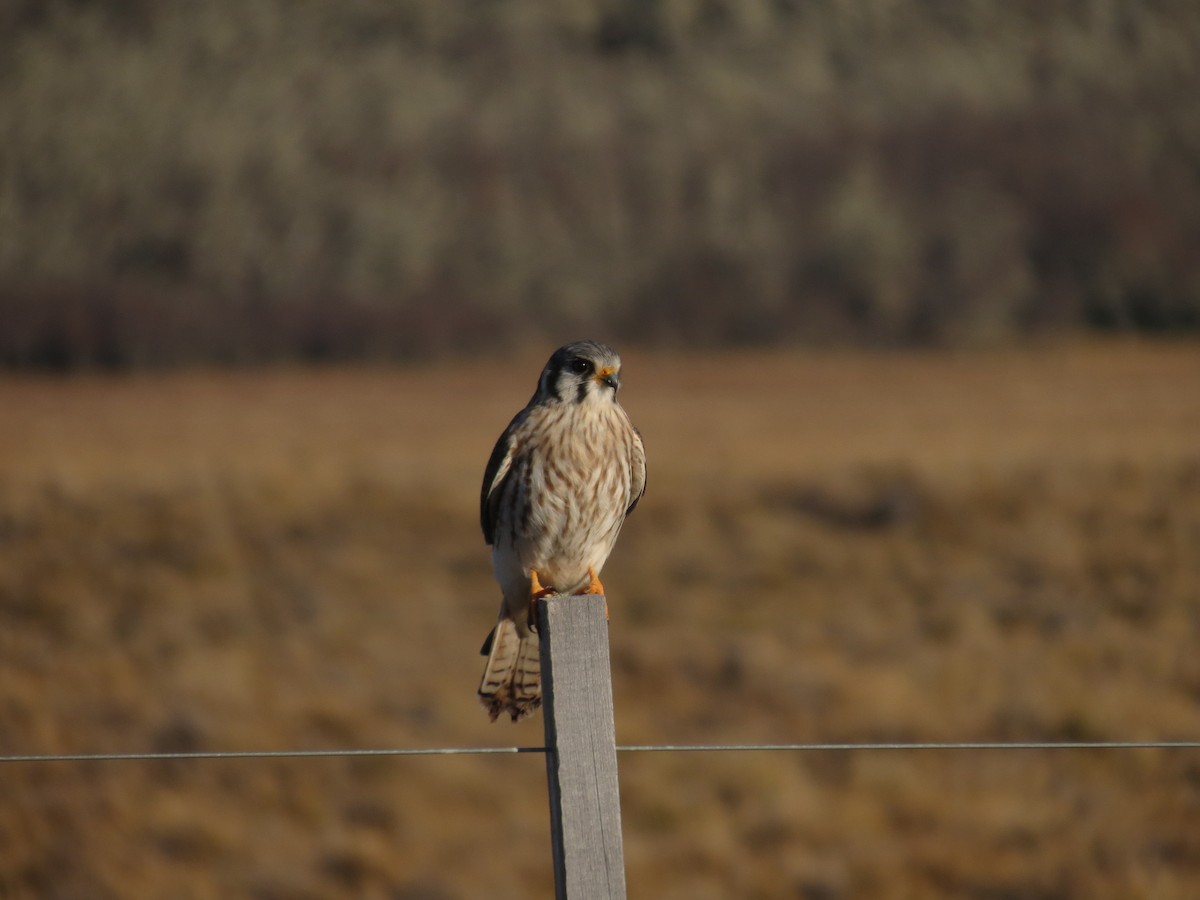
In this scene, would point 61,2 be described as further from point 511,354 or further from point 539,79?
point 511,354

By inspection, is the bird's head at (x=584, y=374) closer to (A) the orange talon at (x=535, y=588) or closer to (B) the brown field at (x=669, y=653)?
(A) the orange talon at (x=535, y=588)

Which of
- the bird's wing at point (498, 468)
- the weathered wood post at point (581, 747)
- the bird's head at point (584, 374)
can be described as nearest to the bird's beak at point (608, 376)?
the bird's head at point (584, 374)

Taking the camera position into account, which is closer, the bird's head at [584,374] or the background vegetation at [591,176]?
A: the bird's head at [584,374]

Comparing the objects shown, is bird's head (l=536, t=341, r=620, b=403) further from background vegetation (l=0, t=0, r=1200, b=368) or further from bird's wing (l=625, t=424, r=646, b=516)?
background vegetation (l=0, t=0, r=1200, b=368)

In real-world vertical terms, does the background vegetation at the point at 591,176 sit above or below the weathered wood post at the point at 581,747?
above

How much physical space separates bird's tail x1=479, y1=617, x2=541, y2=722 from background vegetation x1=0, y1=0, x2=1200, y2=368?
22345 millimetres

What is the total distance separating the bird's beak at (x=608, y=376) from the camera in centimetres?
402

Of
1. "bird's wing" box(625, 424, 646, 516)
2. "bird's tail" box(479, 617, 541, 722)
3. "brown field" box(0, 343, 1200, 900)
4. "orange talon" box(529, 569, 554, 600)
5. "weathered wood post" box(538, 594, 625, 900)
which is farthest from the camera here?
"brown field" box(0, 343, 1200, 900)

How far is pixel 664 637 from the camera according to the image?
12.0 meters

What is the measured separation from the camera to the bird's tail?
345cm

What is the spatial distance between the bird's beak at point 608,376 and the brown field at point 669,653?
16.9 feet

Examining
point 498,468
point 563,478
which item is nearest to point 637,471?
point 563,478

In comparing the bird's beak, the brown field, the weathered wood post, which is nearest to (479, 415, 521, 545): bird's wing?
the bird's beak

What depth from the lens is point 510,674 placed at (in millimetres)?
3529
